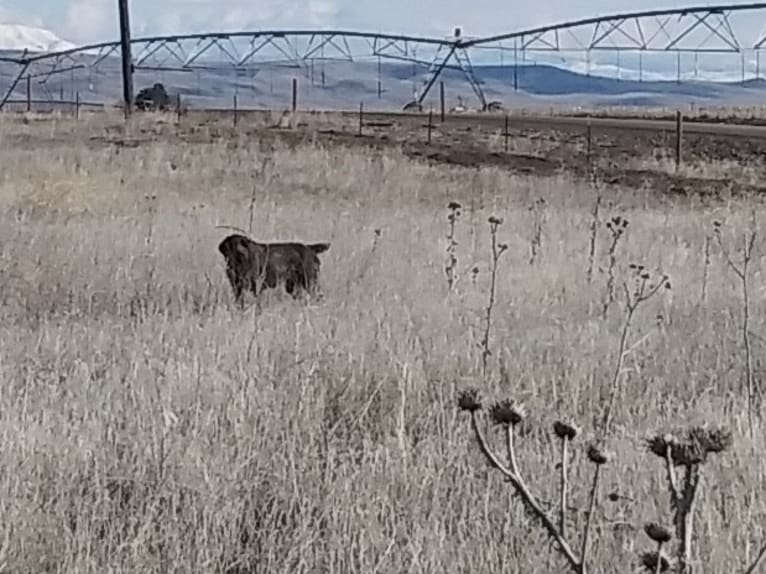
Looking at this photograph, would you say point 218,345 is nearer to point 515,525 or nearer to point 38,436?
point 38,436

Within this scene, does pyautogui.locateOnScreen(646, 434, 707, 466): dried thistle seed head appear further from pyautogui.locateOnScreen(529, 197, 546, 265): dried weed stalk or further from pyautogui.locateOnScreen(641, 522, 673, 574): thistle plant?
pyautogui.locateOnScreen(529, 197, 546, 265): dried weed stalk

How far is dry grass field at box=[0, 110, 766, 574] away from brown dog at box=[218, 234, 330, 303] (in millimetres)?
197

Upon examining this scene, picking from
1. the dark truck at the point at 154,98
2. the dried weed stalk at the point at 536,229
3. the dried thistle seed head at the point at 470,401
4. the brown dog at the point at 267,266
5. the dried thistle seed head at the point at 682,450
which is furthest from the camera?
the dark truck at the point at 154,98

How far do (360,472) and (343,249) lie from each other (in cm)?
794

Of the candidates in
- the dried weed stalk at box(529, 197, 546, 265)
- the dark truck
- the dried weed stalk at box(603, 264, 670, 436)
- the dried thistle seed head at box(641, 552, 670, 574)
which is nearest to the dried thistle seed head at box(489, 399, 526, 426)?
the dried thistle seed head at box(641, 552, 670, 574)

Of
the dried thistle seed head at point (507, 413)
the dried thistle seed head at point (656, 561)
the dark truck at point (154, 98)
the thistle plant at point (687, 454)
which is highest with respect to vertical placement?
the dark truck at point (154, 98)

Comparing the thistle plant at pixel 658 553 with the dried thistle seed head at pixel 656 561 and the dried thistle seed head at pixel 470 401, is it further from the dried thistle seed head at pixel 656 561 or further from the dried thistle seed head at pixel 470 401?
the dried thistle seed head at pixel 470 401

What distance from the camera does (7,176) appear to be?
20.8 metres

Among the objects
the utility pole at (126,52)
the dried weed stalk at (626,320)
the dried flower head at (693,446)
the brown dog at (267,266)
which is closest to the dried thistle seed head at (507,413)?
the dried flower head at (693,446)

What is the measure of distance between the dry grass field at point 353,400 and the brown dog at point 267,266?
197 mm

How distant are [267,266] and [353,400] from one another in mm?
3979

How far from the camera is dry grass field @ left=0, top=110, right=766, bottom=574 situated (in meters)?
4.49

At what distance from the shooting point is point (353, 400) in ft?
20.8

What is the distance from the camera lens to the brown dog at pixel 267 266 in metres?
10.0
